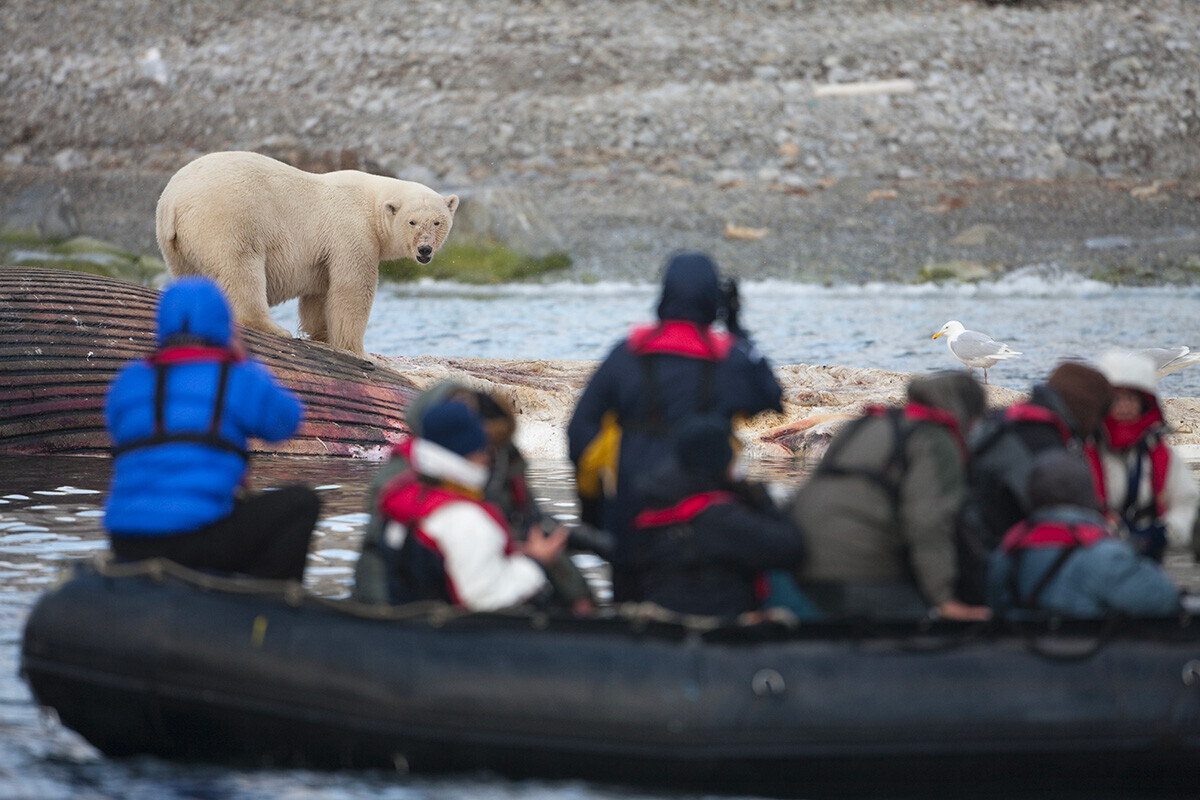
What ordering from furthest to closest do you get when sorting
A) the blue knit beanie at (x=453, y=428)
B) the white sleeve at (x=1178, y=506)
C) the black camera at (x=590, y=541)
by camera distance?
the white sleeve at (x=1178, y=506), the black camera at (x=590, y=541), the blue knit beanie at (x=453, y=428)

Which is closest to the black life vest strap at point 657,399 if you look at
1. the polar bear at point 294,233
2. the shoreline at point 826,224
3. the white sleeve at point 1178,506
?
the white sleeve at point 1178,506

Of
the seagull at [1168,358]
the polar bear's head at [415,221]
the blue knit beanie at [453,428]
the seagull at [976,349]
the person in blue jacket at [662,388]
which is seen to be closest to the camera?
the blue knit beanie at [453,428]

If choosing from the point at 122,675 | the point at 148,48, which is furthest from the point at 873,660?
the point at 148,48

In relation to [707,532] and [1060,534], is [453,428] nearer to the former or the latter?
[707,532]

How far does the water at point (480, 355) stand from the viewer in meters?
4.08

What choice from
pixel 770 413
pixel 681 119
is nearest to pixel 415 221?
pixel 770 413

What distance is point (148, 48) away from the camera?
41.7 meters

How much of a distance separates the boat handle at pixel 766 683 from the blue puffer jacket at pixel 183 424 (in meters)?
1.79

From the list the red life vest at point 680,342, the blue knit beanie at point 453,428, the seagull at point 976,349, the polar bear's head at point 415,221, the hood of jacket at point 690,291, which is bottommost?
the seagull at point 976,349

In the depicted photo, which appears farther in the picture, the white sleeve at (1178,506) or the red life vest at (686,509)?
the white sleeve at (1178,506)

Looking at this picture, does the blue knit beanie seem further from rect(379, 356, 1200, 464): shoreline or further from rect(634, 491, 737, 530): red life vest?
rect(379, 356, 1200, 464): shoreline

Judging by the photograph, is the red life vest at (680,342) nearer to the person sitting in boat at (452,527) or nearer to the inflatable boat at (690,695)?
the person sitting in boat at (452,527)

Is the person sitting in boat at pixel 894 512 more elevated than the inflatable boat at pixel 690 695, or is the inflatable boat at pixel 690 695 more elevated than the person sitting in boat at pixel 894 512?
the person sitting in boat at pixel 894 512

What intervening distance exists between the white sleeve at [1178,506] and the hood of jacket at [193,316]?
335 centimetres
